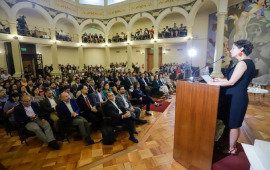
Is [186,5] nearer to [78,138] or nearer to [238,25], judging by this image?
[238,25]

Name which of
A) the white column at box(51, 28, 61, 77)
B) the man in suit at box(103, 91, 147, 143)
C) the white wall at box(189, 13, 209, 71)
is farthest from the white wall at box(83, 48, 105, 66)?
the man in suit at box(103, 91, 147, 143)

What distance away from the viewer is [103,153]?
247cm

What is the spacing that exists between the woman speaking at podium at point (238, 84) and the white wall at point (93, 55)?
627 inches

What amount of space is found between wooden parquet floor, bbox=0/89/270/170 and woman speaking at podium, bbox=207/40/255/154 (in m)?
0.97

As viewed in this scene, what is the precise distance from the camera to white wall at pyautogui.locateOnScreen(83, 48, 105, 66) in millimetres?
15922

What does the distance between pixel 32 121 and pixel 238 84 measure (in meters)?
3.60

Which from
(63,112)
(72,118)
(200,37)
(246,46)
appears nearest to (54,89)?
(63,112)

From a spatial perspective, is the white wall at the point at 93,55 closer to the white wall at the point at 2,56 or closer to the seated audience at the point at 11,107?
the white wall at the point at 2,56

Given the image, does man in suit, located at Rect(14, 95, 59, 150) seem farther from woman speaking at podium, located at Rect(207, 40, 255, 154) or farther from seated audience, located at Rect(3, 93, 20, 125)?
woman speaking at podium, located at Rect(207, 40, 255, 154)

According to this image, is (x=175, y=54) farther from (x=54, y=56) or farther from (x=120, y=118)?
(x=120, y=118)

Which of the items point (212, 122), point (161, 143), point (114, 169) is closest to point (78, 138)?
point (114, 169)

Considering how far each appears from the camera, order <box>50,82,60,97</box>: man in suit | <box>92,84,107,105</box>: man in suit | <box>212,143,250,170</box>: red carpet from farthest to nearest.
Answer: <box>50,82,60,97</box>: man in suit < <box>92,84,107,105</box>: man in suit < <box>212,143,250,170</box>: red carpet

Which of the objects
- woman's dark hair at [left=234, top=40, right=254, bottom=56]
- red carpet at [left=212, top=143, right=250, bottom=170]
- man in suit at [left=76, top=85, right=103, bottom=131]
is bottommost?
red carpet at [left=212, top=143, right=250, bottom=170]

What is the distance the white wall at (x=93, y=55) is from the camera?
15.9m
